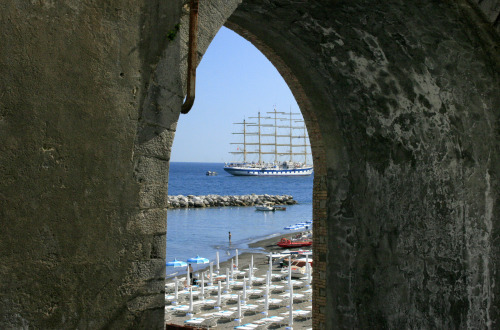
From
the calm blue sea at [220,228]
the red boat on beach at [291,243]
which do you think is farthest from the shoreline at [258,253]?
the calm blue sea at [220,228]

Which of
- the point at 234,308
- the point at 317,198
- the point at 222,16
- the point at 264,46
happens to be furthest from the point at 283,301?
the point at 222,16

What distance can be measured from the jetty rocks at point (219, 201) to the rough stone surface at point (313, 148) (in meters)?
58.8

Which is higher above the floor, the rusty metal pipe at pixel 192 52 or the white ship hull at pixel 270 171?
the rusty metal pipe at pixel 192 52

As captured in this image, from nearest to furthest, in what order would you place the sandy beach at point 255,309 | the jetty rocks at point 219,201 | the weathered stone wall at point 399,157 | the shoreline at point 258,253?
the weathered stone wall at point 399,157 → the sandy beach at point 255,309 → the shoreline at point 258,253 → the jetty rocks at point 219,201

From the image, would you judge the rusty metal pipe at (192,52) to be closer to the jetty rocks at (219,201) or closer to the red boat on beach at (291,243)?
the red boat on beach at (291,243)

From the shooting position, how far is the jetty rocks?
222 feet

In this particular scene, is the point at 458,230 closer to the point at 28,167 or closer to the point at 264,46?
the point at 264,46

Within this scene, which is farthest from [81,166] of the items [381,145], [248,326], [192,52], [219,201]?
[219,201]

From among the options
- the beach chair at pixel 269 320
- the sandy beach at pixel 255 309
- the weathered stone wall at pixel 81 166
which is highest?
the weathered stone wall at pixel 81 166

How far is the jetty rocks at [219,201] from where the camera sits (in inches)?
2665

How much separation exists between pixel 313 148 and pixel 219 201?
208ft

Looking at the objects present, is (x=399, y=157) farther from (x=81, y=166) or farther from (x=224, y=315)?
(x=224, y=315)

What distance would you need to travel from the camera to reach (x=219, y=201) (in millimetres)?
Result: 71812

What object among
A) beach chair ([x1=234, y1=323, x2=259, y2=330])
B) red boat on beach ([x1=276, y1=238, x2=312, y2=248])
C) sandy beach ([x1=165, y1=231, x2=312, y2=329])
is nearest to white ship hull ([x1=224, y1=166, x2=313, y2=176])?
red boat on beach ([x1=276, y1=238, x2=312, y2=248])
